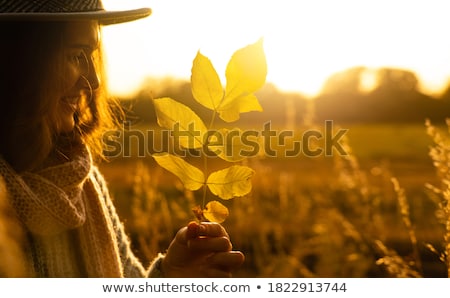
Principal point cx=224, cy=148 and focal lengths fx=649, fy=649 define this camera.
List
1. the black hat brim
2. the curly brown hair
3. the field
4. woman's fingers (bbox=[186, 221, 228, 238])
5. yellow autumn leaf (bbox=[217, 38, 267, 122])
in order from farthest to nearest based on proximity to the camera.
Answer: the field → the curly brown hair → the black hat brim → woman's fingers (bbox=[186, 221, 228, 238]) → yellow autumn leaf (bbox=[217, 38, 267, 122])

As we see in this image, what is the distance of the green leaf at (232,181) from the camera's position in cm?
88

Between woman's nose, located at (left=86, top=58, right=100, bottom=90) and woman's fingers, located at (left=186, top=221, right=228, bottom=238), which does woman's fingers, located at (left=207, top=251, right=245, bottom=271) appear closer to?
woman's fingers, located at (left=186, top=221, right=228, bottom=238)

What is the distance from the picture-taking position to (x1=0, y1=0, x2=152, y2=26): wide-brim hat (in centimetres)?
115

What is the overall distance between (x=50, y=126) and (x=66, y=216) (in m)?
0.19

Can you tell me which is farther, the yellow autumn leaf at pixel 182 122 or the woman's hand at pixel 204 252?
the woman's hand at pixel 204 252

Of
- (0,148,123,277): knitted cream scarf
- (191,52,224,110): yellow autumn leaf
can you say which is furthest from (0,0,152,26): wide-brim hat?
(191,52,224,110): yellow autumn leaf

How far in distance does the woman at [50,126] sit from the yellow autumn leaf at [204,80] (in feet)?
1.22

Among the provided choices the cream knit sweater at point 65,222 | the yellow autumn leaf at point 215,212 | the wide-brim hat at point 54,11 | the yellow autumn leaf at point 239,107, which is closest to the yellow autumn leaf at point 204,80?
the yellow autumn leaf at point 239,107

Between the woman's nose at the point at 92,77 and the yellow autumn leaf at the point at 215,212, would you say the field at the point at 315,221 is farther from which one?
the yellow autumn leaf at the point at 215,212

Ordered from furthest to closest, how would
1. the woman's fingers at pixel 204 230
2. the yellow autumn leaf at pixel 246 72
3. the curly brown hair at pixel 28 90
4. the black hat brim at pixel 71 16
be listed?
the curly brown hair at pixel 28 90 < the black hat brim at pixel 71 16 < the woman's fingers at pixel 204 230 < the yellow autumn leaf at pixel 246 72

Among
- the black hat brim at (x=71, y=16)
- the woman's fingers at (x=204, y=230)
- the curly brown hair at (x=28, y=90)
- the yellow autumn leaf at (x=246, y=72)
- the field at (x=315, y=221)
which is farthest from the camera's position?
the field at (x=315, y=221)

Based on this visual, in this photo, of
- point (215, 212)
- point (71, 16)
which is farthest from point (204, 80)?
point (71, 16)

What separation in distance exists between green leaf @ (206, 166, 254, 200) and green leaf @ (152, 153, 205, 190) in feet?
0.06
